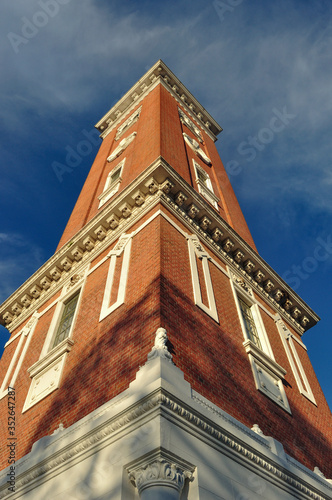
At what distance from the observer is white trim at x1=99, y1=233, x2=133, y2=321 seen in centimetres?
1003

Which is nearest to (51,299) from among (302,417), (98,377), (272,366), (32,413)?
(32,413)

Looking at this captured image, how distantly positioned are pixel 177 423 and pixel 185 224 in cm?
709

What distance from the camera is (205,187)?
18.2m

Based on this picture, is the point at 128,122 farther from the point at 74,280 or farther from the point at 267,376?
the point at 267,376

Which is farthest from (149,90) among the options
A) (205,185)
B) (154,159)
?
(154,159)

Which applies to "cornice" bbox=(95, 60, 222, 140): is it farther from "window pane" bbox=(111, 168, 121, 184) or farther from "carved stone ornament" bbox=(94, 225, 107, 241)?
"carved stone ornament" bbox=(94, 225, 107, 241)

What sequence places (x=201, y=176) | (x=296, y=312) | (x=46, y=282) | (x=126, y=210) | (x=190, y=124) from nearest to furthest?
(x=126, y=210), (x=46, y=282), (x=296, y=312), (x=201, y=176), (x=190, y=124)

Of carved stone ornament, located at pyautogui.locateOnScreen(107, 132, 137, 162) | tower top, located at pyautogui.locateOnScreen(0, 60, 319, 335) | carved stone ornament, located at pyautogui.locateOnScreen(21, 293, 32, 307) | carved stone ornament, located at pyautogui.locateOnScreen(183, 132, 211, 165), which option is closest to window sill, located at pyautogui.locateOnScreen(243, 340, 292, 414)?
tower top, located at pyautogui.locateOnScreen(0, 60, 319, 335)

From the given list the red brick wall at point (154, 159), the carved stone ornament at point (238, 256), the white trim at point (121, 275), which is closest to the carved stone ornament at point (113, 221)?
the white trim at point (121, 275)

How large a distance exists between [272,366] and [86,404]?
16.7 feet

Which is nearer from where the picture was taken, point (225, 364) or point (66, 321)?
point (225, 364)

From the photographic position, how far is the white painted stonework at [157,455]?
5844mm

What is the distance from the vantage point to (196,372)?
8.17 meters

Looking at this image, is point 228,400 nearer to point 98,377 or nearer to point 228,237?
point 98,377
